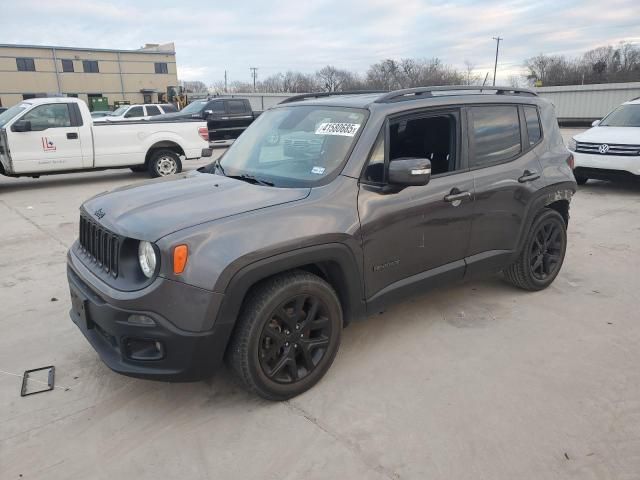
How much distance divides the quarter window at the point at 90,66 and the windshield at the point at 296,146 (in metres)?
69.6

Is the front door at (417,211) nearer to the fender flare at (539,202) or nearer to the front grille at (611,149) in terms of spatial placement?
the fender flare at (539,202)

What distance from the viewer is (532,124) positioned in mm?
4441

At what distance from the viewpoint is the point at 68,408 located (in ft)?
9.92

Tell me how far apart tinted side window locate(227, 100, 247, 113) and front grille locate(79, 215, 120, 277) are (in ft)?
52.6

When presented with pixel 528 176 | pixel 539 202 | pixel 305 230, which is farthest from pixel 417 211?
pixel 539 202

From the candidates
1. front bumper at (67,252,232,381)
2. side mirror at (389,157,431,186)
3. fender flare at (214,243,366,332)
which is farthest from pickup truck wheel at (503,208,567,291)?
front bumper at (67,252,232,381)

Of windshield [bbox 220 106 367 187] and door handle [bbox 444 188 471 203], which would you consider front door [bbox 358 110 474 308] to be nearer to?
door handle [bbox 444 188 471 203]

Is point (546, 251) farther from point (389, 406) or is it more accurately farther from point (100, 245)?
point (100, 245)

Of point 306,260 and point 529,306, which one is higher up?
point 306,260

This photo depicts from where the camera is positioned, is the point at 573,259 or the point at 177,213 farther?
the point at 573,259

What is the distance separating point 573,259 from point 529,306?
1710mm

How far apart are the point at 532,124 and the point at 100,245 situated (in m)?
3.71

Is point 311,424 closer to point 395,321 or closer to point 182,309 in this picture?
point 182,309

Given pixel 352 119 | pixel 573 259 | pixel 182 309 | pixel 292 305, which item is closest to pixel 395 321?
pixel 292 305
